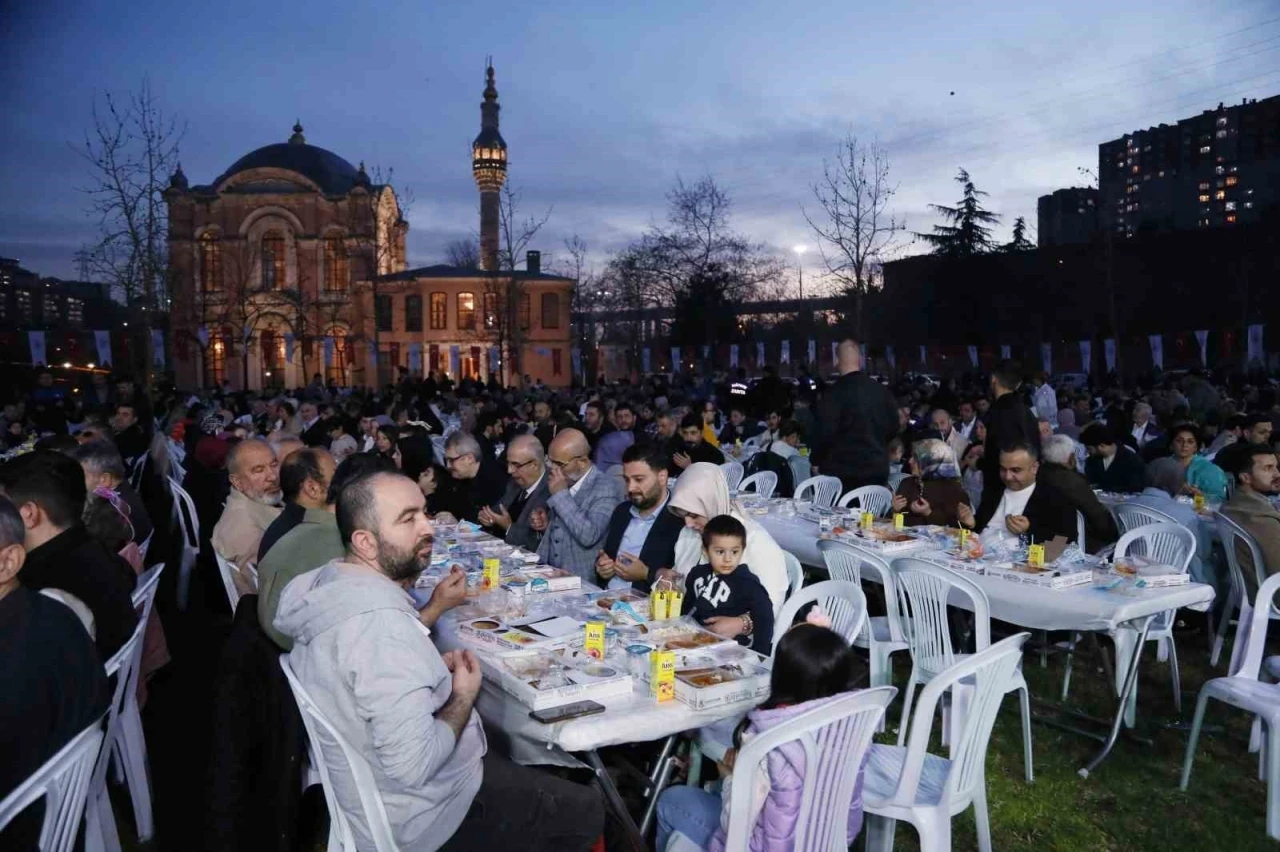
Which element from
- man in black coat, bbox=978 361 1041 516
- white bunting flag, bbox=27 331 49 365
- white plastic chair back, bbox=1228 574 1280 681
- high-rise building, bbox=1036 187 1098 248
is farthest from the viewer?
high-rise building, bbox=1036 187 1098 248

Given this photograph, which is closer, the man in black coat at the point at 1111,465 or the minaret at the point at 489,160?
the man in black coat at the point at 1111,465

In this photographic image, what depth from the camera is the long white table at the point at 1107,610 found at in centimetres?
459

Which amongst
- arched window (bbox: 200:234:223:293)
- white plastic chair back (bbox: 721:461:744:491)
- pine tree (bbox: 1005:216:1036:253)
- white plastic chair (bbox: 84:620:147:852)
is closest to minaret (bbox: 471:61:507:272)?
arched window (bbox: 200:234:223:293)

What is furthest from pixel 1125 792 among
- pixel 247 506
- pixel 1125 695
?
pixel 247 506

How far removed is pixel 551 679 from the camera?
3346 millimetres

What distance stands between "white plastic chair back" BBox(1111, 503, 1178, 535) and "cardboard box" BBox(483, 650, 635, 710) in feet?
15.6

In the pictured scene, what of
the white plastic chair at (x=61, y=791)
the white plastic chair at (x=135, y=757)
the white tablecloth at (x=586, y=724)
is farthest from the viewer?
the white plastic chair at (x=135, y=757)

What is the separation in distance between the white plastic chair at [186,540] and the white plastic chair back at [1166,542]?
719 cm

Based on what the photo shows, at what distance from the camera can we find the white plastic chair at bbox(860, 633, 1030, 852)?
313cm

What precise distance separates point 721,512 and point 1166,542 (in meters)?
3.41

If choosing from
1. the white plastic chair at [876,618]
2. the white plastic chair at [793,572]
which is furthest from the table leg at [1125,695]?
the white plastic chair at [793,572]

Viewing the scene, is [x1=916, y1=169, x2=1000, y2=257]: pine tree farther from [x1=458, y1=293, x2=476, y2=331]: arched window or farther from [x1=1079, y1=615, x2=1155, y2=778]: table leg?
[x1=1079, y1=615, x2=1155, y2=778]: table leg

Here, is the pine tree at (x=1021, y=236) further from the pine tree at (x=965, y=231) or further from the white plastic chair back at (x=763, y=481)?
the white plastic chair back at (x=763, y=481)

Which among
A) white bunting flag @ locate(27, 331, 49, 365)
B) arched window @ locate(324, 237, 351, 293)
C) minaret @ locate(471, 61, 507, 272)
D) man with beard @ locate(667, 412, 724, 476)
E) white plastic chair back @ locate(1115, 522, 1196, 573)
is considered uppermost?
minaret @ locate(471, 61, 507, 272)
